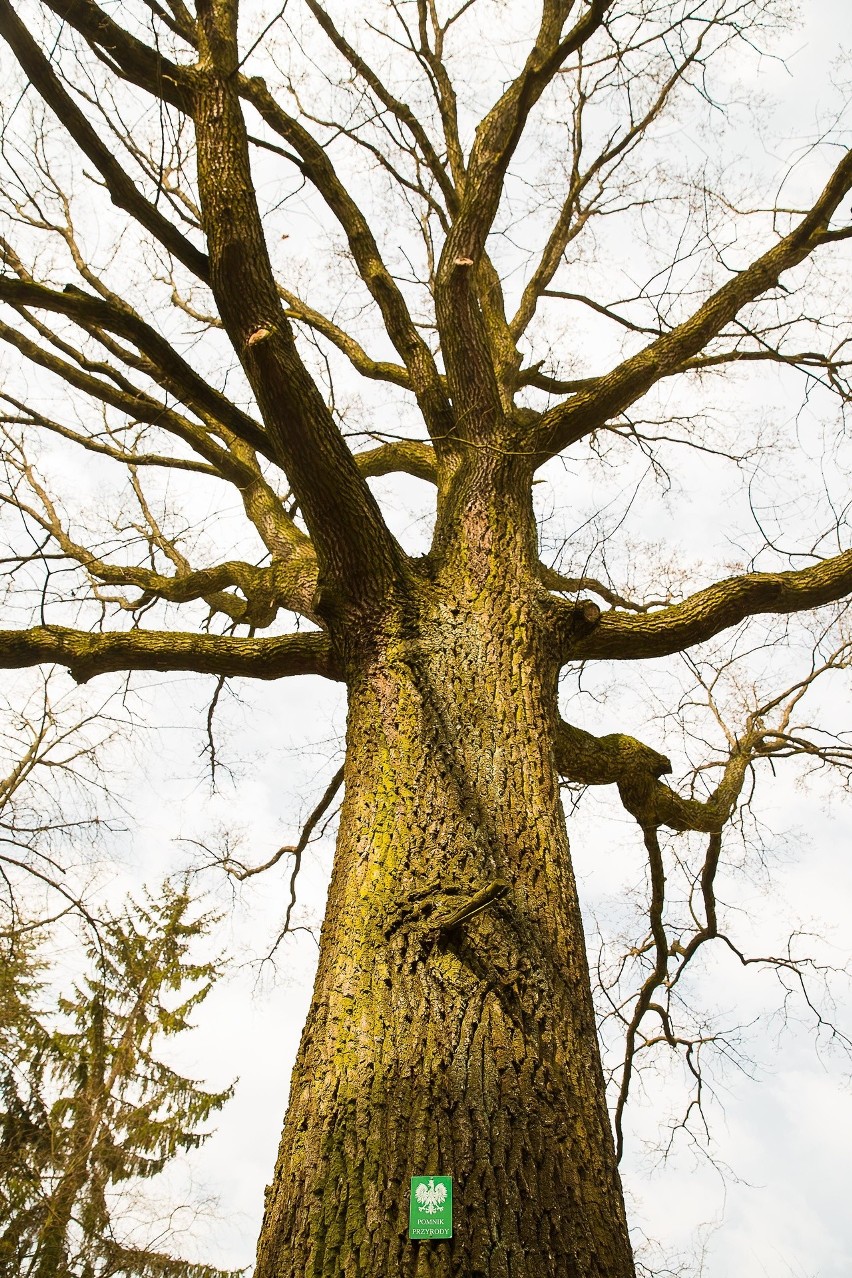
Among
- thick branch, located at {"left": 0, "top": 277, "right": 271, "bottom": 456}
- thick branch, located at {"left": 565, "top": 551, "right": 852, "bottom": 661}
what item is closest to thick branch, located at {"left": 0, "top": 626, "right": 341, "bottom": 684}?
thick branch, located at {"left": 0, "top": 277, "right": 271, "bottom": 456}

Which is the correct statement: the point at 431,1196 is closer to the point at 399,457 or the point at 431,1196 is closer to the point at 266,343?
the point at 266,343

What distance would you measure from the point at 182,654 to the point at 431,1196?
2.07m

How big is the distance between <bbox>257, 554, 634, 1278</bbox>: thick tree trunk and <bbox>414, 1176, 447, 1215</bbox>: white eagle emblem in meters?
0.03

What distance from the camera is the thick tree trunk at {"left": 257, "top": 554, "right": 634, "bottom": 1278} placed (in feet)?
4.79

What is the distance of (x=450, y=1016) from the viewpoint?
173 centimetres

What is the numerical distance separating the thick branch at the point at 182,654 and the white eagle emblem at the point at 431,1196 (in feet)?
5.84

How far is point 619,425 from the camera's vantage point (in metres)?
5.27

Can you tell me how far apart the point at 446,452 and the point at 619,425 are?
1.79 metres

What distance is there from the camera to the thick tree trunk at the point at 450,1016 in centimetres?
146

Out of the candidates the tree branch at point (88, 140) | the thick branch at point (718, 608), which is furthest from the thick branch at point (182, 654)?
the tree branch at point (88, 140)

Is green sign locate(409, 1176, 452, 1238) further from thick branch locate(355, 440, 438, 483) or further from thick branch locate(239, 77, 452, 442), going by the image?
thick branch locate(355, 440, 438, 483)

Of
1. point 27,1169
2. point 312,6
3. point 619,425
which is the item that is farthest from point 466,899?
point 27,1169

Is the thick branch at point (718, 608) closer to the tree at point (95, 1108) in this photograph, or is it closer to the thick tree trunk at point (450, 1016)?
the thick tree trunk at point (450, 1016)

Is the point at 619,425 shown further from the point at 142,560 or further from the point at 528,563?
the point at 142,560
